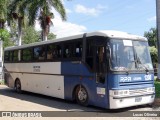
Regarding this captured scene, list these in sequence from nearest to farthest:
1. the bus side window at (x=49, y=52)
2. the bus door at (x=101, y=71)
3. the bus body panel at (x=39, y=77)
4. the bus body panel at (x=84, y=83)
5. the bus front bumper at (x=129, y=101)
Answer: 1. the bus front bumper at (x=129, y=101)
2. the bus door at (x=101, y=71)
3. the bus body panel at (x=84, y=83)
4. the bus body panel at (x=39, y=77)
5. the bus side window at (x=49, y=52)

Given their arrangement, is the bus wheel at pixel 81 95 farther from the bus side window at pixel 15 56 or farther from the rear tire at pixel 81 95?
the bus side window at pixel 15 56

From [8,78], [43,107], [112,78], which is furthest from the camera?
[8,78]

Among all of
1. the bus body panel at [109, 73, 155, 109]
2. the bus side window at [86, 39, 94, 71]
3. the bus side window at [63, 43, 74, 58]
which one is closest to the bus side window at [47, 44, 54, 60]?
the bus side window at [63, 43, 74, 58]

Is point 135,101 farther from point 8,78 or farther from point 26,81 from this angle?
A: point 8,78

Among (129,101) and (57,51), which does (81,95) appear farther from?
(57,51)

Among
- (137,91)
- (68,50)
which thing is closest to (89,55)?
(68,50)

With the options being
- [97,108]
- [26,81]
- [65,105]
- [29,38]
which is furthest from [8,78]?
[29,38]

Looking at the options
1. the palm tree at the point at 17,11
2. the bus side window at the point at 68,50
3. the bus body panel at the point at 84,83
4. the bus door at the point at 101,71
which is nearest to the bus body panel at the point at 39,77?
the bus body panel at the point at 84,83

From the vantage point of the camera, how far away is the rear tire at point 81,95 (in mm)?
12938

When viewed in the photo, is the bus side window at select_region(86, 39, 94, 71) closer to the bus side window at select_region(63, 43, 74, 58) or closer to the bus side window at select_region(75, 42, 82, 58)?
the bus side window at select_region(75, 42, 82, 58)

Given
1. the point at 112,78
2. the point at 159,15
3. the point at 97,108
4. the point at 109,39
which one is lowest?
the point at 97,108

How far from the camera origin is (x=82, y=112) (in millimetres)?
11664

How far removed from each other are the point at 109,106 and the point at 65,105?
277 centimetres

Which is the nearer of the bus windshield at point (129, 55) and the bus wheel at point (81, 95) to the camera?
the bus windshield at point (129, 55)
